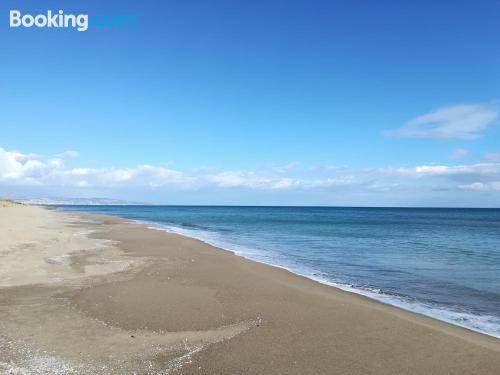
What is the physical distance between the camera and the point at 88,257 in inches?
724

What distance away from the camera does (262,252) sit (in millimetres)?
24719

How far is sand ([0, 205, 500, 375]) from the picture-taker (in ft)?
21.4

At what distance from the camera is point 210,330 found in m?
8.29

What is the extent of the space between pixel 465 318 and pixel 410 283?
197 inches

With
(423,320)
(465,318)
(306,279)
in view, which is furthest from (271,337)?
(306,279)

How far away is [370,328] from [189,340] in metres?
4.11

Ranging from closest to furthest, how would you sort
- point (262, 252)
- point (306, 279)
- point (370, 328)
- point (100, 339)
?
1. point (100, 339)
2. point (370, 328)
3. point (306, 279)
4. point (262, 252)

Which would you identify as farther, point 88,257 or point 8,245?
point 8,245

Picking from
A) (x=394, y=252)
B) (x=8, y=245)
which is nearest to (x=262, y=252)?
(x=394, y=252)

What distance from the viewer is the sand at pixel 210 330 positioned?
6523mm

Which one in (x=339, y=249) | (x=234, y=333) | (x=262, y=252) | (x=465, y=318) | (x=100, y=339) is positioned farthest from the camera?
(x=339, y=249)

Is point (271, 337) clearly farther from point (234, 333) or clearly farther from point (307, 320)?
point (307, 320)

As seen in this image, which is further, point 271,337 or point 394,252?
point 394,252

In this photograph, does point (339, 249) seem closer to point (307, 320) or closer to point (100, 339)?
point (307, 320)
